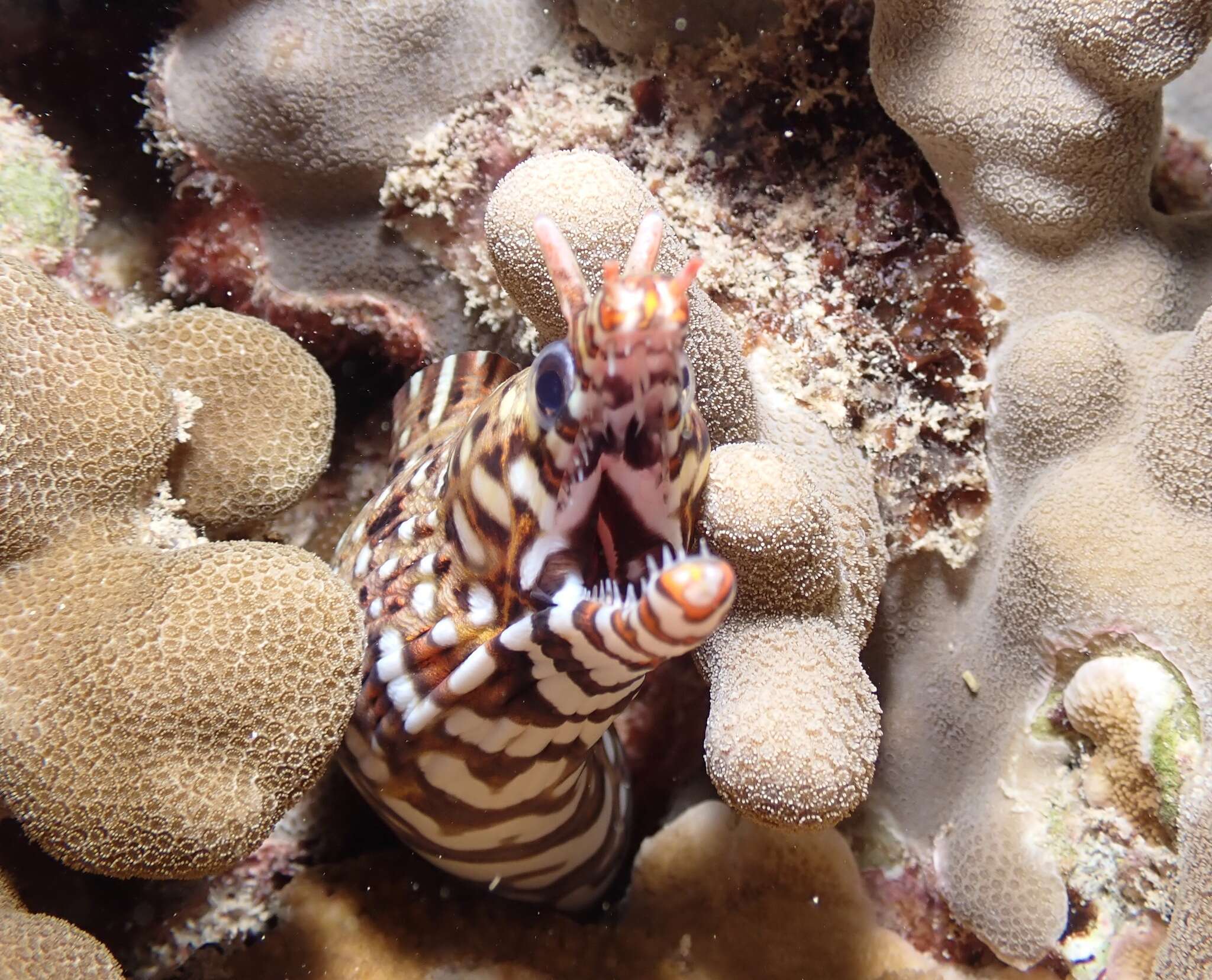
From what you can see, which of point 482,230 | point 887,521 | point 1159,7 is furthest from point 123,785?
point 1159,7

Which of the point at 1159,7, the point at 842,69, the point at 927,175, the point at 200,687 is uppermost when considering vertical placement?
the point at 1159,7

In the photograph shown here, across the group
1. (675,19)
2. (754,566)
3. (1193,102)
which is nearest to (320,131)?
(675,19)

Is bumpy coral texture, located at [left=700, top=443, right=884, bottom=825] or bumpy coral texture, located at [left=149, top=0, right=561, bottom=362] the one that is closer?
bumpy coral texture, located at [left=700, top=443, right=884, bottom=825]

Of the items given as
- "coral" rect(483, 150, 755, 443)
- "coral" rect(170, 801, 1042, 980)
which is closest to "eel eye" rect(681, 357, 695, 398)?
"coral" rect(483, 150, 755, 443)

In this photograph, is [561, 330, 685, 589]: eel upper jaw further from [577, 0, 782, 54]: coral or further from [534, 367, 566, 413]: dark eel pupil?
[577, 0, 782, 54]: coral

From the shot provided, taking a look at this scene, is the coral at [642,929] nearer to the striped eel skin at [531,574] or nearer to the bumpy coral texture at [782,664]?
the striped eel skin at [531,574]

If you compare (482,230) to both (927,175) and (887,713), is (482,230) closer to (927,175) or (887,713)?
(927,175)
